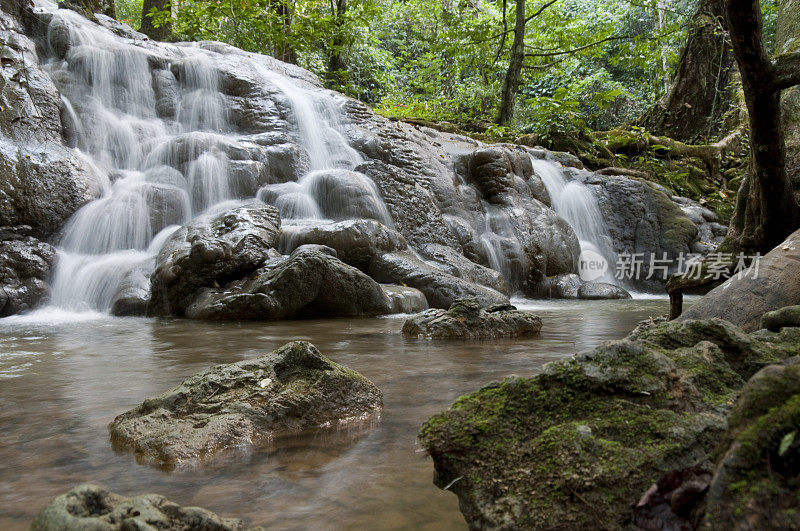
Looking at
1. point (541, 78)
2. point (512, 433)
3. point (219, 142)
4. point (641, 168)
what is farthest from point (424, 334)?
point (541, 78)

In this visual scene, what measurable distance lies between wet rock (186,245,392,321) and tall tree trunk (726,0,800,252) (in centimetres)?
399

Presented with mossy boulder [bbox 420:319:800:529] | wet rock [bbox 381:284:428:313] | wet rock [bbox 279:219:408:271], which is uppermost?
wet rock [bbox 279:219:408:271]

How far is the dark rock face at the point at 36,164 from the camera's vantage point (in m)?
7.96

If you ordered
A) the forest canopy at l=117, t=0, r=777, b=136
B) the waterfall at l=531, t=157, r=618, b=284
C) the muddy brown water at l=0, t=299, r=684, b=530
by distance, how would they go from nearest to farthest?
the muddy brown water at l=0, t=299, r=684, b=530 → the waterfall at l=531, t=157, r=618, b=284 → the forest canopy at l=117, t=0, r=777, b=136

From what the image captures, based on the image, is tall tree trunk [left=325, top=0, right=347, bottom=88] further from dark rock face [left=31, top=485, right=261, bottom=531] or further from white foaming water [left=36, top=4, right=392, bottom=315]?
dark rock face [left=31, top=485, right=261, bottom=531]

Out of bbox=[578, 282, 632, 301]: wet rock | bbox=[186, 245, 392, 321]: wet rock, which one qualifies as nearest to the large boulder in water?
bbox=[186, 245, 392, 321]: wet rock

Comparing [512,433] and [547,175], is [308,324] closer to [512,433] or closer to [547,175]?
[512,433]

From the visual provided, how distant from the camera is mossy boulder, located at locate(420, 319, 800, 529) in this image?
1329 mm

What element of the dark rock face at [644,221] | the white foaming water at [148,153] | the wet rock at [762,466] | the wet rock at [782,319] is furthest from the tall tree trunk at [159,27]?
the wet rock at [762,466]

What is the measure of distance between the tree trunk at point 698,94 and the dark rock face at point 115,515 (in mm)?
A: 19719

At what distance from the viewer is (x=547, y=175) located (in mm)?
13398

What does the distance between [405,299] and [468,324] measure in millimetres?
2144

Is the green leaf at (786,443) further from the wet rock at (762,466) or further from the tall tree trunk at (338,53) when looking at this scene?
the tall tree trunk at (338,53)

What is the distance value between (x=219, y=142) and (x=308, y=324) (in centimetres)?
520
